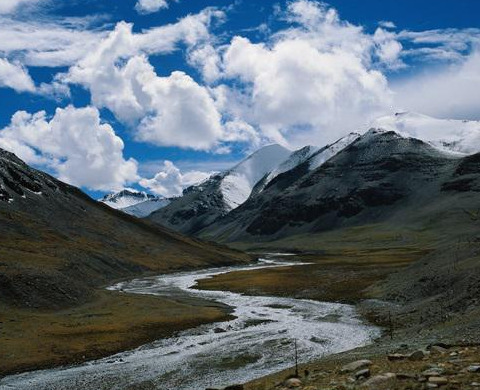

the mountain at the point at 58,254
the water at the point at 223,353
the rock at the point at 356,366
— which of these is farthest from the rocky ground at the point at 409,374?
the mountain at the point at 58,254

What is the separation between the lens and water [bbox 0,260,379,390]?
1499 inches

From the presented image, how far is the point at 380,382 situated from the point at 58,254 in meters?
118

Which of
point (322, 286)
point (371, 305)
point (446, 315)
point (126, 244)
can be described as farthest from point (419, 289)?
point (126, 244)

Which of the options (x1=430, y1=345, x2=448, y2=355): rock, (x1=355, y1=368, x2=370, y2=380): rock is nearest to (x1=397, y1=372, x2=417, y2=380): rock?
(x1=355, y1=368, x2=370, y2=380): rock

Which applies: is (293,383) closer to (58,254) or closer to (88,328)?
(88,328)

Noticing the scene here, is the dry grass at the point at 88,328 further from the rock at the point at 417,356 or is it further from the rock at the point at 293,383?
the rock at the point at 417,356

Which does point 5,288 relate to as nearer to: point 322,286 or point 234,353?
point 234,353

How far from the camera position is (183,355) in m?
46.7

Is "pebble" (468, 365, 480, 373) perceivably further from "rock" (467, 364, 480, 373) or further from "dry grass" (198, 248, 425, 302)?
"dry grass" (198, 248, 425, 302)

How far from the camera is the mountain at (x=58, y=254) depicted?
7350 cm

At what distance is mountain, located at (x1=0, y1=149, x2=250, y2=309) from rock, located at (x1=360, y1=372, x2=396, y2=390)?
58126 mm

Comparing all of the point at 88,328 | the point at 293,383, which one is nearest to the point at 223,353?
the point at 88,328

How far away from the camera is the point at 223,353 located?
46.3 m

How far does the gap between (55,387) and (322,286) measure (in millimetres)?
69169
